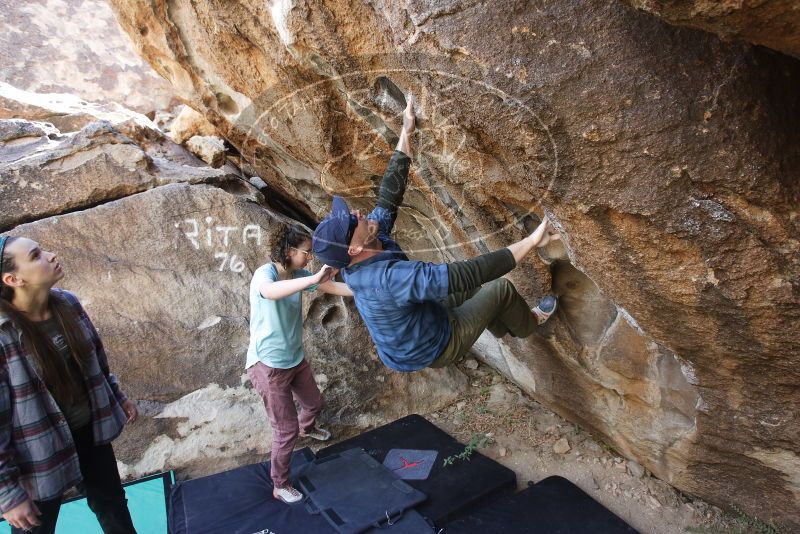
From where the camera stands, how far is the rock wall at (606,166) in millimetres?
1578

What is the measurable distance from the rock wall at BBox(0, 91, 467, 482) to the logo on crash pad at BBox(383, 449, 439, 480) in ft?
1.54

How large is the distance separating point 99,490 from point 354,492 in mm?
1432

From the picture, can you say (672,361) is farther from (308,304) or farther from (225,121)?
(225,121)

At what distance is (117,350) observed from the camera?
373cm

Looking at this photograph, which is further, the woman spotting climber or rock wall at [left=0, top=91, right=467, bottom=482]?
rock wall at [left=0, top=91, right=467, bottom=482]

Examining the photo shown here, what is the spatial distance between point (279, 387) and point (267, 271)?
2.17 ft

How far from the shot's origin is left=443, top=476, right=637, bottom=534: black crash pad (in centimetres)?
295

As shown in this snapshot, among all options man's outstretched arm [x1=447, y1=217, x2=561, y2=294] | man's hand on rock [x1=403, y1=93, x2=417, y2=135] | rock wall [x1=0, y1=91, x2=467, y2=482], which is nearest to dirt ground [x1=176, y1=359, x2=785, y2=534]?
rock wall [x1=0, y1=91, x2=467, y2=482]

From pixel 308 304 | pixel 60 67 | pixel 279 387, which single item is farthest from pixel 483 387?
pixel 60 67

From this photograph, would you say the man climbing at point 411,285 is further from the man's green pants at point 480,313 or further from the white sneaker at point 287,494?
the white sneaker at point 287,494

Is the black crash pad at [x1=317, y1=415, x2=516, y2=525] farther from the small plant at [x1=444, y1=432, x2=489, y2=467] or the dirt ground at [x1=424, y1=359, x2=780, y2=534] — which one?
the dirt ground at [x1=424, y1=359, x2=780, y2=534]

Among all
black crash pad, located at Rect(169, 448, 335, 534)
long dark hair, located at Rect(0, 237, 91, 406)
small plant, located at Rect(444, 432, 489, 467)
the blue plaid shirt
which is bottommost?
black crash pad, located at Rect(169, 448, 335, 534)

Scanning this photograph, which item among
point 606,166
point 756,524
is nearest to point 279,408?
point 606,166

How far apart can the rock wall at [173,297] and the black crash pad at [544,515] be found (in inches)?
48.2
